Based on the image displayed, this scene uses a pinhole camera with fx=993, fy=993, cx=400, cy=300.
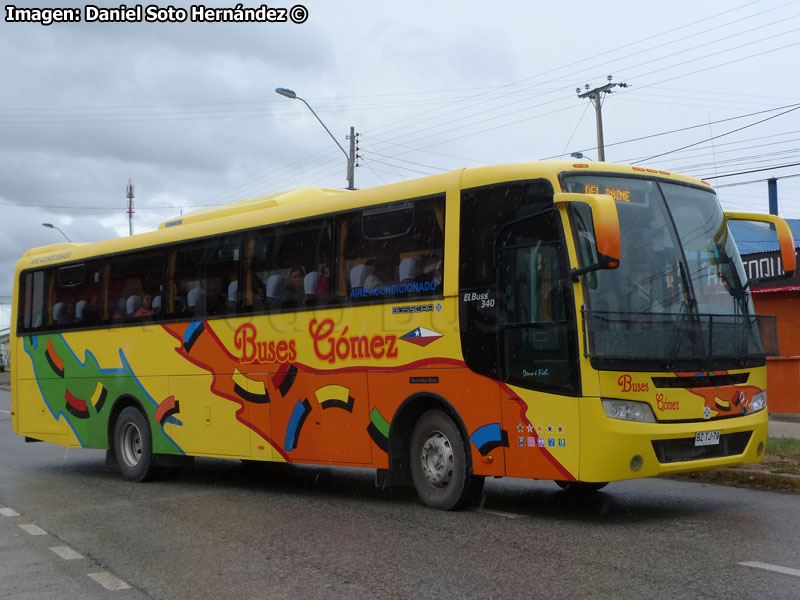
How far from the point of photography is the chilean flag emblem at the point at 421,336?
31.3ft

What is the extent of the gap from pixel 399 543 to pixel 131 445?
24.1ft

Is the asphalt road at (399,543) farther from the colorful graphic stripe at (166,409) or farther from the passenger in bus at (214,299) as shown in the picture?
the passenger in bus at (214,299)

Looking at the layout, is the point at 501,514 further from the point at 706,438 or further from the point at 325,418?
the point at 325,418

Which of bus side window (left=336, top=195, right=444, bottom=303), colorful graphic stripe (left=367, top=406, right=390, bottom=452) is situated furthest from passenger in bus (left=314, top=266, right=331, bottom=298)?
colorful graphic stripe (left=367, top=406, right=390, bottom=452)

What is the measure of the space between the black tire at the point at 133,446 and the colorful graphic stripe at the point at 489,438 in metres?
6.16

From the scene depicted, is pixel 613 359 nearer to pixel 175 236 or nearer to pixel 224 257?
pixel 224 257

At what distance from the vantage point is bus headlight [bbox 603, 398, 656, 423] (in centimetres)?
824

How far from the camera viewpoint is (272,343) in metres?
11.6

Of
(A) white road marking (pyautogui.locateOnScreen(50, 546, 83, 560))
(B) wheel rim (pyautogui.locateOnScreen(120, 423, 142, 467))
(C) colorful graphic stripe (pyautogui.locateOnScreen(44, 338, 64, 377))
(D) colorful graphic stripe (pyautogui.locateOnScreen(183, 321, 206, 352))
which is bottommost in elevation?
(A) white road marking (pyautogui.locateOnScreen(50, 546, 83, 560))

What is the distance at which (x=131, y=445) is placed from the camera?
1417 cm

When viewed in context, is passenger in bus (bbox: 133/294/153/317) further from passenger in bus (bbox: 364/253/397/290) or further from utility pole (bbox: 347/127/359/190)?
utility pole (bbox: 347/127/359/190)

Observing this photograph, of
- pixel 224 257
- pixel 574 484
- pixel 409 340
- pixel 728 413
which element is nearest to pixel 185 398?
pixel 224 257

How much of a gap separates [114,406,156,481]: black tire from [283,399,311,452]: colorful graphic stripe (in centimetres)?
309

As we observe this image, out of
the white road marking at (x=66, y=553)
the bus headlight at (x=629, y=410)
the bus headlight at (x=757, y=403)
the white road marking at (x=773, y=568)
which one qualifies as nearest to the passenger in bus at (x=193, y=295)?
the white road marking at (x=66, y=553)
